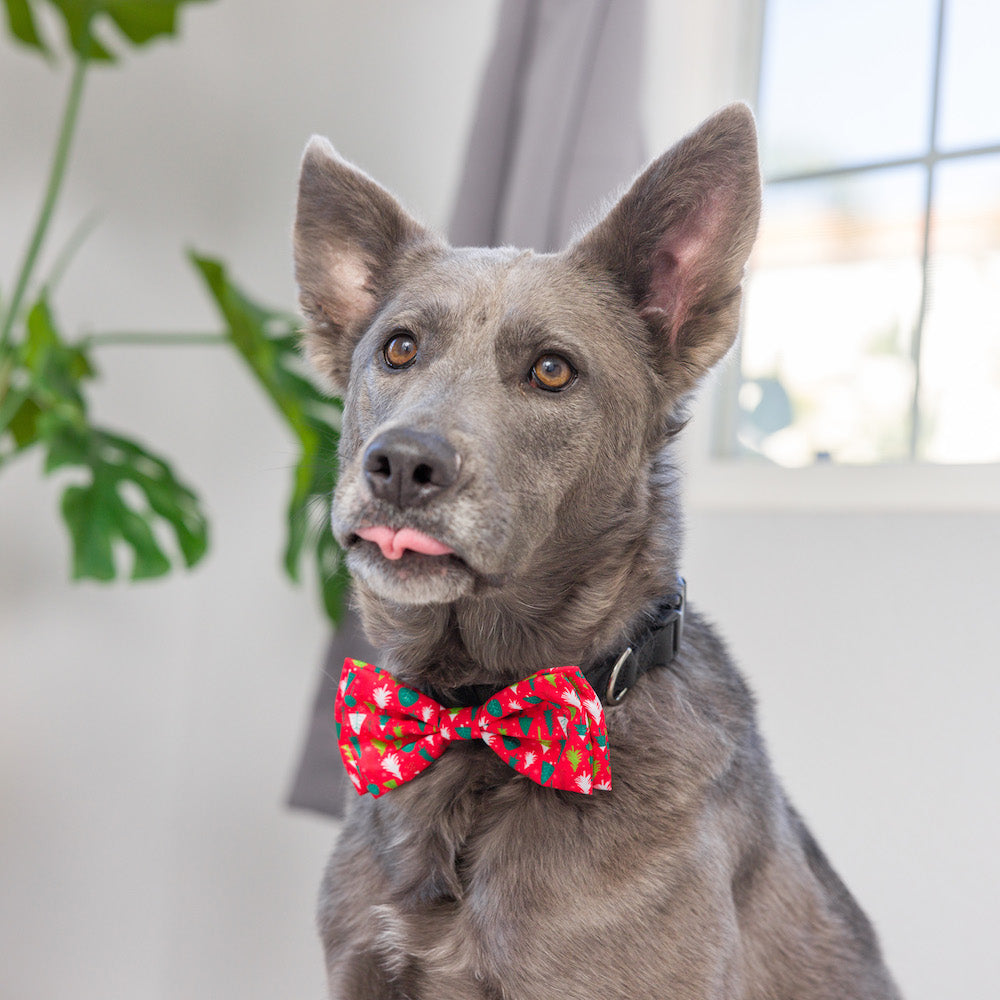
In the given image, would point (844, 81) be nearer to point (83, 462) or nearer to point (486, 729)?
point (83, 462)

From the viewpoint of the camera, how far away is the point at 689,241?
4.12 feet

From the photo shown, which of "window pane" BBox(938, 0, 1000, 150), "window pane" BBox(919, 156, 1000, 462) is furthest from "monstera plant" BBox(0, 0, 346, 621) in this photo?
"window pane" BBox(938, 0, 1000, 150)

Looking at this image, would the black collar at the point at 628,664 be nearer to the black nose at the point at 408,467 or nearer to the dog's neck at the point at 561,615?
the dog's neck at the point at 561,615

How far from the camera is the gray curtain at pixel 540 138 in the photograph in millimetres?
2252

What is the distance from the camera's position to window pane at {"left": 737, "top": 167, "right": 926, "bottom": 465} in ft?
7.91

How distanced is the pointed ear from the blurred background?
3.32ft

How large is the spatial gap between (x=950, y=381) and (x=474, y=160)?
1.15m

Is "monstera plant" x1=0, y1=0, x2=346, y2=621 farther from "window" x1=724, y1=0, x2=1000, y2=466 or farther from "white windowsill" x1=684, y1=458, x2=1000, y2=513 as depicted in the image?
"window" x1=724, y1=0, x2=1000, y2=466

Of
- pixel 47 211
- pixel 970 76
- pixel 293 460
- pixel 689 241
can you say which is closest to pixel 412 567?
pixel 689 241

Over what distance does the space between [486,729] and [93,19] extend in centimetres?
161

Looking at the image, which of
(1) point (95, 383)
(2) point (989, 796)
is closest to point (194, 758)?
(1) point (95, 383)

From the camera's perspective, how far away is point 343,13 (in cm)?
304

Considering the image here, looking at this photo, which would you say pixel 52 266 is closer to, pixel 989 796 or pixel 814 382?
pixel 814 382

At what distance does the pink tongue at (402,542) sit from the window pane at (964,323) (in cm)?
161
